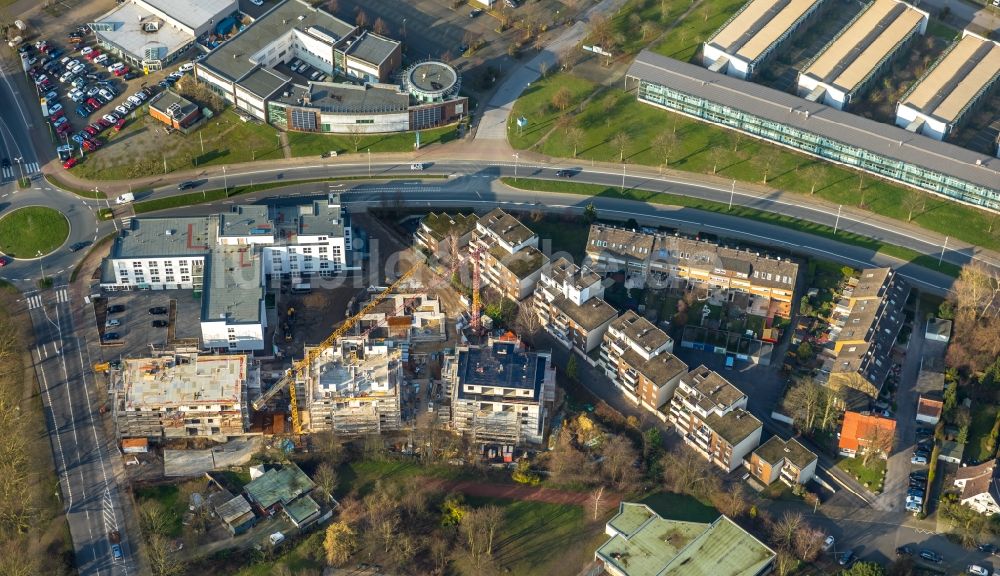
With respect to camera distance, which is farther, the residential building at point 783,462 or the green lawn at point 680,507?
the residential building at point 783,462

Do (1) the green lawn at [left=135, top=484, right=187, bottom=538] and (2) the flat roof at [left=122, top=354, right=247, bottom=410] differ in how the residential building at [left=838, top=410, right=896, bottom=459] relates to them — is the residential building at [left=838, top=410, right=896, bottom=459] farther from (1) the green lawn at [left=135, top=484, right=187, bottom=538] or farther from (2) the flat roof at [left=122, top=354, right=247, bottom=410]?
(1) the green lawn at [left=135, top=484, right=187, bottom=538]

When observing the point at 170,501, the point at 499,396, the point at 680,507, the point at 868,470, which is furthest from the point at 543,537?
the point at 170,501

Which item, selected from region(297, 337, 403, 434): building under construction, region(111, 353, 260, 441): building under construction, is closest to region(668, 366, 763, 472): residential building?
region(297, 337, 403, 434): building under construction

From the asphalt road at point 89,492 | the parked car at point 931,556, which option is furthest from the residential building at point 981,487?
the asphalt road at point 89,492

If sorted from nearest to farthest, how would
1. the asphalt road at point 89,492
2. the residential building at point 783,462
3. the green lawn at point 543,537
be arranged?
1. the asphalt road at point 89,492
2. the green lawn at point 543,537
3. the residential building at point 783,462

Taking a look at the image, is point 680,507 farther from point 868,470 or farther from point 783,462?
point 868,470

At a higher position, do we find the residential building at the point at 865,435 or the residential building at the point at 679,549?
the residential building at the point at 865,435

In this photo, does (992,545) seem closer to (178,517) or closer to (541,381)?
(541,381)

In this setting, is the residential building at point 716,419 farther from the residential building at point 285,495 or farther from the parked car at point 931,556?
the residential building at point 285,495
